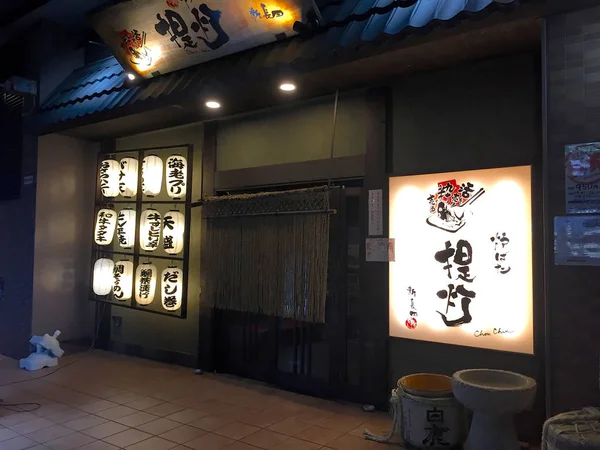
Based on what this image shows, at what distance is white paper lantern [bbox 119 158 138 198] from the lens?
25.7 feet

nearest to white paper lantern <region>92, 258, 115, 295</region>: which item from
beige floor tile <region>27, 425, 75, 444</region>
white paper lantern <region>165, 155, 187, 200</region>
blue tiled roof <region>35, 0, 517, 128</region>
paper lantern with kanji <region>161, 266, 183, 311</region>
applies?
paper lantern with kanji <region>161, 266, 183, 311</region>

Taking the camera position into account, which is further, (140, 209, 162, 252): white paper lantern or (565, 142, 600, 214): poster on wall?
(140, 209, 162, 252): white paper lantern

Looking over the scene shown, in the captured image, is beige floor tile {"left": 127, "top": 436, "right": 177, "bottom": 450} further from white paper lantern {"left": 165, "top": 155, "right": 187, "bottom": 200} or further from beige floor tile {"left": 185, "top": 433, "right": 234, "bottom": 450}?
white paper lantern {"left": 165, "top": 155, "right": 187, "bottom": 200}

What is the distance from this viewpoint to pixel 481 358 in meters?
4.86

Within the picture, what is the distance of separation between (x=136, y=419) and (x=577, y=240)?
475 centimetres

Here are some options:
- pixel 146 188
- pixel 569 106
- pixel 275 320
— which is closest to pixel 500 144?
pixel 569 106

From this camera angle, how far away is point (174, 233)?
23.7 ft

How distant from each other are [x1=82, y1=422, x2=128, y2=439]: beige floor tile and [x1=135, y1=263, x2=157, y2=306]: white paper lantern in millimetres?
2458

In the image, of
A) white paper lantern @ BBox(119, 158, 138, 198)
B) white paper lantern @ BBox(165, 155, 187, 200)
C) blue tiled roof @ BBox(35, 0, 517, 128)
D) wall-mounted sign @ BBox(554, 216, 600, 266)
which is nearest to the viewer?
wall-mounted sign @ BBox(554, 216, 600, 266)

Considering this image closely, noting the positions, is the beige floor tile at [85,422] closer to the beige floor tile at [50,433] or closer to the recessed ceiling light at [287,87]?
the beige floor tile at [50,433]

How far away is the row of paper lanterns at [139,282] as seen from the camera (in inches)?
282

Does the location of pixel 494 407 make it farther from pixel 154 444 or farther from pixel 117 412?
pixel 117 412

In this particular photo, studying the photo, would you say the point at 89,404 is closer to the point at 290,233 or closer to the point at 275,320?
the point at 275,320

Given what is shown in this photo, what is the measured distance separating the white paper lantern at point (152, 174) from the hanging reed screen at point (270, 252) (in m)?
0.94
